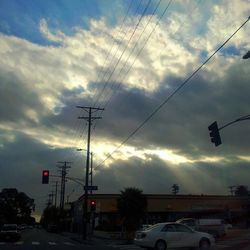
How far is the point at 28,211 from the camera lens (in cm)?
19588

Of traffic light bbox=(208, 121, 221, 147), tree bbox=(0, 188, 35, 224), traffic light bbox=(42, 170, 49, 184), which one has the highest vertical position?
tree bbox=(0, 188, 35, 224)

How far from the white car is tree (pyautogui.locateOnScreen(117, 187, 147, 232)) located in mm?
36317

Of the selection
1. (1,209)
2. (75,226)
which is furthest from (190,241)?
(1,209)

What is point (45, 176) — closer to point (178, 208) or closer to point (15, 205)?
point (178, 208)

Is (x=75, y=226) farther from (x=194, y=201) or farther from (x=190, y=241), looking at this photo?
(x=190, y=241)

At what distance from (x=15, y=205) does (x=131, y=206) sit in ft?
425

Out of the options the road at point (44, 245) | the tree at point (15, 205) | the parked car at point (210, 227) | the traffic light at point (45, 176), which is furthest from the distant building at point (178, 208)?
the tree at point (15, 205)

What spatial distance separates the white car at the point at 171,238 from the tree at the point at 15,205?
151 meters

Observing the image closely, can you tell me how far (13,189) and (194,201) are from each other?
4206 inches

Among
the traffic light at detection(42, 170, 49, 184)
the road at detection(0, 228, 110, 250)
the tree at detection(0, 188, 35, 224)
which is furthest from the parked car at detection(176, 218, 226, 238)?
the tree at detection(0, 188, 35, 224)

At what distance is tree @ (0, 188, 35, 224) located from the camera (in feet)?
573

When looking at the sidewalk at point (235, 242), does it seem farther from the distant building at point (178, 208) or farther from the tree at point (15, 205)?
the tree at point (15, 205)

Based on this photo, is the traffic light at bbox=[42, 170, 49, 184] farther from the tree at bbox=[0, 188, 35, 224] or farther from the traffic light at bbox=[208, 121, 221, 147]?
the tree at bbox=[0, 188, 35, 224]

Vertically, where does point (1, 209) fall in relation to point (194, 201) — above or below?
above
